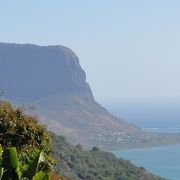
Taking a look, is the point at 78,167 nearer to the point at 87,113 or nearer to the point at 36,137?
the point at 36,137

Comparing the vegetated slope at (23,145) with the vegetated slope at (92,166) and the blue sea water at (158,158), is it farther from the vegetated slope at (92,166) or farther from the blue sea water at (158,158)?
the blue sea water at (158,158)

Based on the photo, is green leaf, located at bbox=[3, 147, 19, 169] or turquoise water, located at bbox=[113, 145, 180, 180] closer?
green leaf, located at bbox=[3, 147, 19, 169]

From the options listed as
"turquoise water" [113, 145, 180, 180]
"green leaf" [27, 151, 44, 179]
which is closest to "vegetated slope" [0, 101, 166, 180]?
"green leaf" [27, 151, 44, 179]

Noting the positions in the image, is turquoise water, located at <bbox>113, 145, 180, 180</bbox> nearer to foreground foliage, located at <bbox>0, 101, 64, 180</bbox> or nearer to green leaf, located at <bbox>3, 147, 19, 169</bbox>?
foreground foliage, located at <bbox>0, 101, 64, 180</bbox>

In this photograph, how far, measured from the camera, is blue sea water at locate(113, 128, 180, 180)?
373 feet

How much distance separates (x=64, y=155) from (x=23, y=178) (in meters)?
42.2

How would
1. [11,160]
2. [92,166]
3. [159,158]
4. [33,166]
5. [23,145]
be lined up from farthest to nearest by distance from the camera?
[159,158]
[92,166]
[23,145]
[33,166]
[11,160]

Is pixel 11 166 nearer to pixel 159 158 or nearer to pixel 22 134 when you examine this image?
pixel 22 134

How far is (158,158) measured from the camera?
140 m

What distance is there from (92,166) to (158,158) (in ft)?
297

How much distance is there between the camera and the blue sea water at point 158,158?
114 metres

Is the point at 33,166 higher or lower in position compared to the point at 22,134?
lower

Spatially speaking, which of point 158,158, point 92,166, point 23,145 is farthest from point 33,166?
point 158,158

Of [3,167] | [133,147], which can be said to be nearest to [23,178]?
[3,167]
